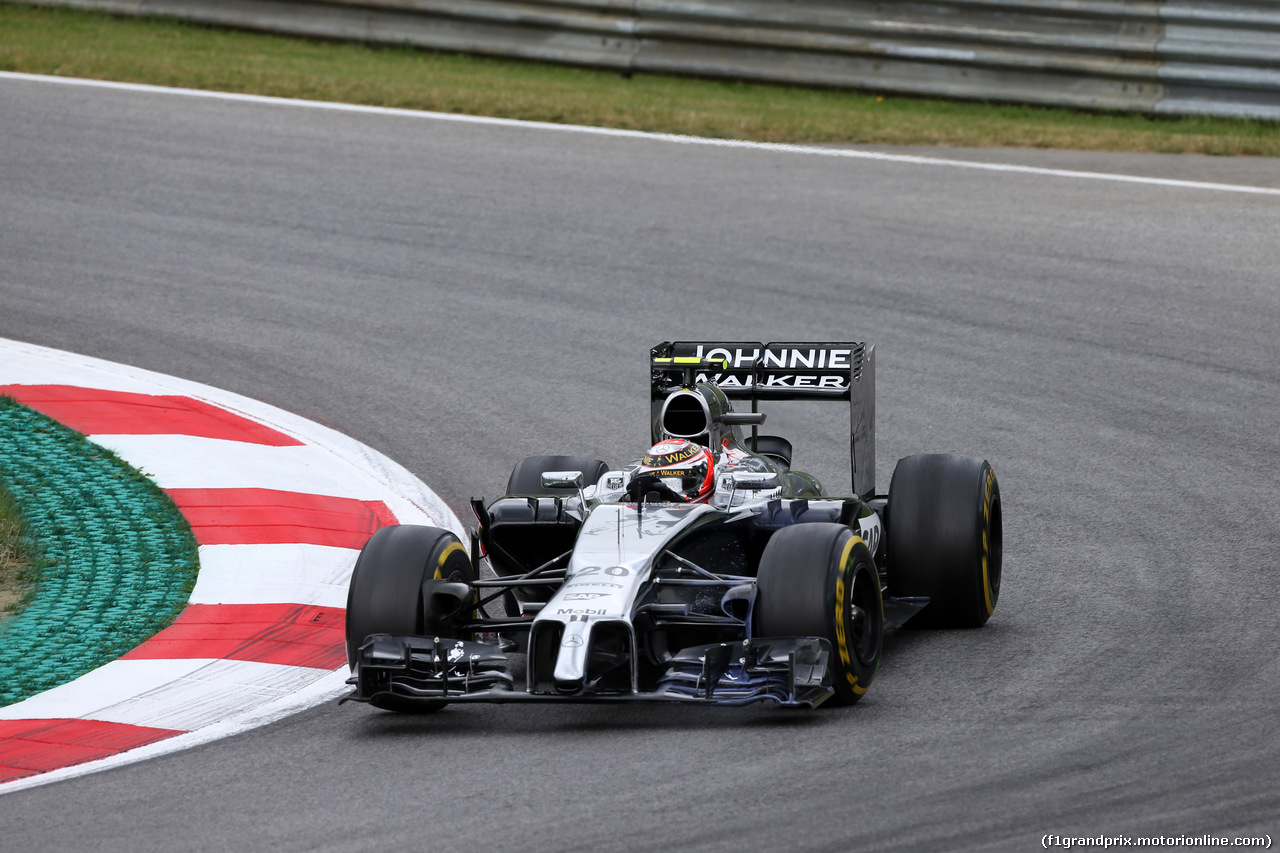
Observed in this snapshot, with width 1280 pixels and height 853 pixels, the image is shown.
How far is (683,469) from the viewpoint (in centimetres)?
703

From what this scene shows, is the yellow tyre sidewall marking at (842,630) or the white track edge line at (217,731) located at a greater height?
the yellow tyre sidewall marking at (842,630)

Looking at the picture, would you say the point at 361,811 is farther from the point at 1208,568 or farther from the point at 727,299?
the point at 727,299

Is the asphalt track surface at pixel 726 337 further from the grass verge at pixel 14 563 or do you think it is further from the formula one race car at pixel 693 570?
the grass verge at pixel 14 563

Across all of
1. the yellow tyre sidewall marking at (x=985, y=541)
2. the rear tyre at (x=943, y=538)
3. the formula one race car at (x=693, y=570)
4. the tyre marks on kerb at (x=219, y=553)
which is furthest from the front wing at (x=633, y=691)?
the yellow tyre sidewall marking at (x=985, y=541)

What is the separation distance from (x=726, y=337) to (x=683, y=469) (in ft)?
14.4

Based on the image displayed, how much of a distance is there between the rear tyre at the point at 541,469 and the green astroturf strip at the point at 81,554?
4.92 feet

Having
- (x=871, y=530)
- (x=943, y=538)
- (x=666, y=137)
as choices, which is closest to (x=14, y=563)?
(x=871, y=530)

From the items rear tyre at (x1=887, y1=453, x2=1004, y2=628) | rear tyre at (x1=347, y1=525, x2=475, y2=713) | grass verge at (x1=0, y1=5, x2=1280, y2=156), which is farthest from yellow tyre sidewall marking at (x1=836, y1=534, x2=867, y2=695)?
grass verge at (x1=0, y1=5, x2=1280, y2=156)

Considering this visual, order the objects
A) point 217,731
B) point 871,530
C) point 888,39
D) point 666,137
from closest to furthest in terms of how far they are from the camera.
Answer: point 217,731 < point 871,530 < point 666,137 < point 888,39

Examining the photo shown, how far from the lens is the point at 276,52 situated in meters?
17.1

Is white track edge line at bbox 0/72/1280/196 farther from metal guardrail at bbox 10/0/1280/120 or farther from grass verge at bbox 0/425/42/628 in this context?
grass verge at bbox 0/425/42/628

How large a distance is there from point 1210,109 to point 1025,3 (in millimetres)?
1772

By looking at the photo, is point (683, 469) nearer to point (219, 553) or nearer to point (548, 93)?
point (219, 553)

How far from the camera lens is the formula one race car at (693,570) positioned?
20.4 ft
